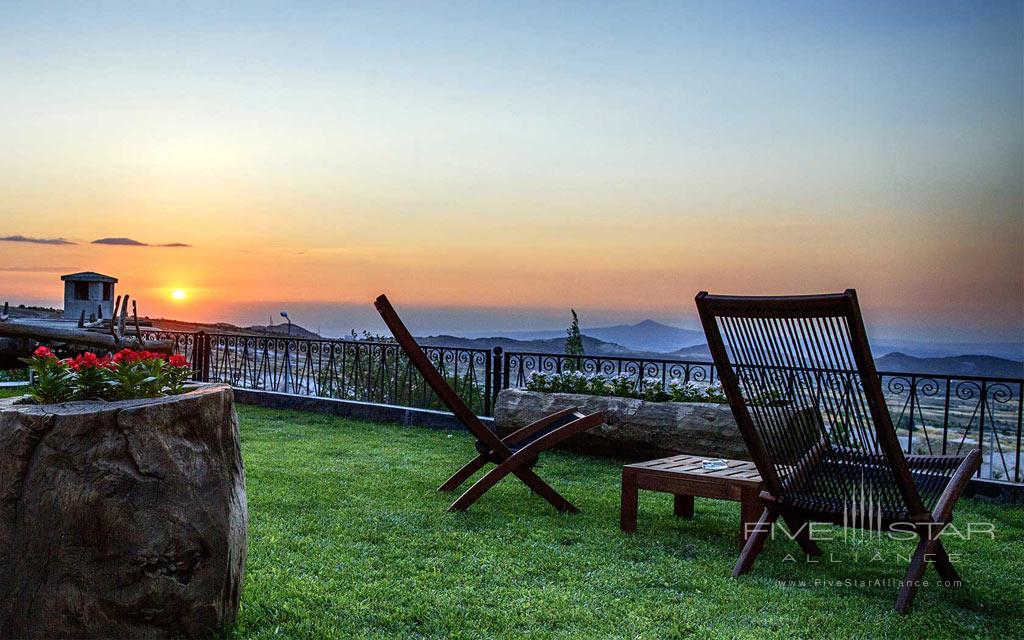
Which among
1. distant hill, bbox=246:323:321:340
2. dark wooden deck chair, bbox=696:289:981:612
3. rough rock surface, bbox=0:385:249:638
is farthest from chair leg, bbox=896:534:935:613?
distant hill, bbox=246:323:321:340

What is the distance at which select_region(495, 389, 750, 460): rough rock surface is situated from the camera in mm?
6941

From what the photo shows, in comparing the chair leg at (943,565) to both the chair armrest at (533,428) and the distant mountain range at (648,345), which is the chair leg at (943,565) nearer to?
the chair armrest at (533,428)

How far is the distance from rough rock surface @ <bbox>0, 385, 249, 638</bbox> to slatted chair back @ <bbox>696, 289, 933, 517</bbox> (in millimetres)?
2305

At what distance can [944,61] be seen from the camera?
938 cm

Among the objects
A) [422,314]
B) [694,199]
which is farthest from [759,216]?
[422,314]

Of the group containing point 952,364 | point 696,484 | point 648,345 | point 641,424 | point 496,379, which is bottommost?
point 696,484

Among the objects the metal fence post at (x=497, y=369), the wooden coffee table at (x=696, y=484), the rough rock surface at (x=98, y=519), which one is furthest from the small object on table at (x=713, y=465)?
the metal fence post at (x=497, y=369)

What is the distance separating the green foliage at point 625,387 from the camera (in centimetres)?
745

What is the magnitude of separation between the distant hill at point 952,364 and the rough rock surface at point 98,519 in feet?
20.2

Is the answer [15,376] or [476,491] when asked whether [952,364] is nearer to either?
[476,491]

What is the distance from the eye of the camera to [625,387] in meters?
7.81

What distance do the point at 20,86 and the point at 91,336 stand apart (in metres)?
4.45

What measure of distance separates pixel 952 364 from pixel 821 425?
599 centimetres

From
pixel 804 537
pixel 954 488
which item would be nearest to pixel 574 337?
pixel 804 537
